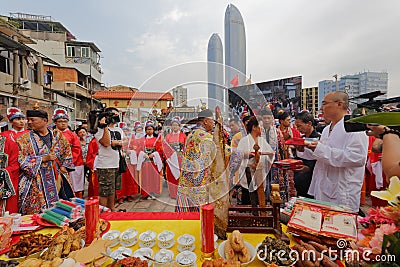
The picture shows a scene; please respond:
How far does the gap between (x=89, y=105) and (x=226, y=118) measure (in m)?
27.7

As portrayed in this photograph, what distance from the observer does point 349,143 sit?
199 cm

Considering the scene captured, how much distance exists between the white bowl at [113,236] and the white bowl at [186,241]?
0.36 metres

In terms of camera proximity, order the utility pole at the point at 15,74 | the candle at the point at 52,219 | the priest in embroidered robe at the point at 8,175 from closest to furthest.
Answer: the candle at the point at 52,219
the priest in embroidered robe at the point at 8,175
the utility pole at the point at 15,74

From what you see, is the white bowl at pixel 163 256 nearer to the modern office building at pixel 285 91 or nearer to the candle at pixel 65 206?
the candle at pixel 65 206

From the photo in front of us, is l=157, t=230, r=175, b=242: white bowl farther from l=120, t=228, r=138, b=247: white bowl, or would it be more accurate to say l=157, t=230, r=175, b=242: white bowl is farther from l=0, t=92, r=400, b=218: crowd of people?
l=0, t=92, r=400, b=218: crowd of people

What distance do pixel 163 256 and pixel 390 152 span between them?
1.20 m

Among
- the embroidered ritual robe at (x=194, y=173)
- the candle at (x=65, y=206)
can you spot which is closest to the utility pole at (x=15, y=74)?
the candle at (x=65, y=206)

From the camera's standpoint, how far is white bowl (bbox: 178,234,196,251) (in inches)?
47.9

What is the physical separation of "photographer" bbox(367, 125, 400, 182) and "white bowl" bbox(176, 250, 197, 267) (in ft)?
3.17

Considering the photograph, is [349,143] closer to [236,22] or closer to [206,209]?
[206,209]

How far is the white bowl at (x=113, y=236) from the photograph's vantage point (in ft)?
4.21

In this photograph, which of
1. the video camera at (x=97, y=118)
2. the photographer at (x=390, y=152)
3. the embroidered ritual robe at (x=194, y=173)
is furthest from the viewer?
the video camera at (x=97, y=118)

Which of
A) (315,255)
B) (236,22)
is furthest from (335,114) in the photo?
(236,22)

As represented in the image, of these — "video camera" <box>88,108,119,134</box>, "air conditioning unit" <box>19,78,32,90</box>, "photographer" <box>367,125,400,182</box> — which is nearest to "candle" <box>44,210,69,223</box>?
"video camera" <box>88,108,119,134</box>
